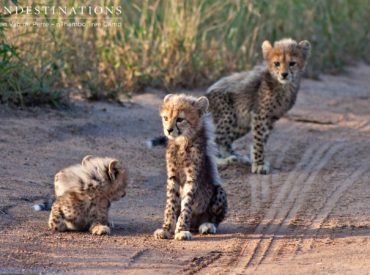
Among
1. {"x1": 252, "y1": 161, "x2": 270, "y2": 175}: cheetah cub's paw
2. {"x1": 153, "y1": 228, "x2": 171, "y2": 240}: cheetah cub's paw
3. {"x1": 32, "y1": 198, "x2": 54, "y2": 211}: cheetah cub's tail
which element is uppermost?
{"x1": 153, "y1": 228, "x2": 171, "y2": 240}: cheetah cub's paw

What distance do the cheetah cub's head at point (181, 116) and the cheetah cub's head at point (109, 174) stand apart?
0.43 metres

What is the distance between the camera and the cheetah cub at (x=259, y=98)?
9781 mm

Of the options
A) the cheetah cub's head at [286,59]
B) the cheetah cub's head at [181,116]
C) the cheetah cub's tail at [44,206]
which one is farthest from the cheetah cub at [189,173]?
the cheetah cub's head at [286,59]

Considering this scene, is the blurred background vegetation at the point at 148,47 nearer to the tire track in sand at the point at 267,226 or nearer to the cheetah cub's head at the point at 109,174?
the cheetah cub's head at the point at 109,174

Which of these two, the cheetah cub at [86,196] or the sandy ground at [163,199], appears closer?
the sandy ground at [163,199]

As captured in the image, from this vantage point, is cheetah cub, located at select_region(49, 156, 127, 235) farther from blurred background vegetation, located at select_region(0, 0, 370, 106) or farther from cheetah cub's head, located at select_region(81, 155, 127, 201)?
blurred background vegetation, located at select_region(0, 0, 370, 106)

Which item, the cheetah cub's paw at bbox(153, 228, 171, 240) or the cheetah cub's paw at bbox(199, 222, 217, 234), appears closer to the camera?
the cheetah cub's paw at bbox(153, 228, 171, 240)

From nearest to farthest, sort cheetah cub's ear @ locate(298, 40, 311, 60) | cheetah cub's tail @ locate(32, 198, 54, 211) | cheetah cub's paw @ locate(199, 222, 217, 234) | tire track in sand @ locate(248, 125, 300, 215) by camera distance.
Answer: cheetah cub's paw @ locate(199, 222, 217, 234) < cheetah cub's tail @ locate(32, 198, 54, 211) < tire track in sand @ locate(248, 125, 300, 215) < cheetah cub's ear @ locate(298, 40, 311, 60)

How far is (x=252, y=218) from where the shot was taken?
297 inches

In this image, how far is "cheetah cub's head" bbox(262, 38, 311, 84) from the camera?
32.0ft

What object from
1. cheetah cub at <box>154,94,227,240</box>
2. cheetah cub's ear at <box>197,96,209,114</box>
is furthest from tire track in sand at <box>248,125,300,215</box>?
cheetah cub's ear at <box>197,96,209,114</box>

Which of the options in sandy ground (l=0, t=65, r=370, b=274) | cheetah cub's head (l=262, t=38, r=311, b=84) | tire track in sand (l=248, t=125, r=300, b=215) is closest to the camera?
sandy ground (l=0, t=65, r=370, b=274)

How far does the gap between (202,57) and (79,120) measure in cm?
296

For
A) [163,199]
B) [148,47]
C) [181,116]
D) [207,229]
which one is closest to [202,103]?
[181,116]
